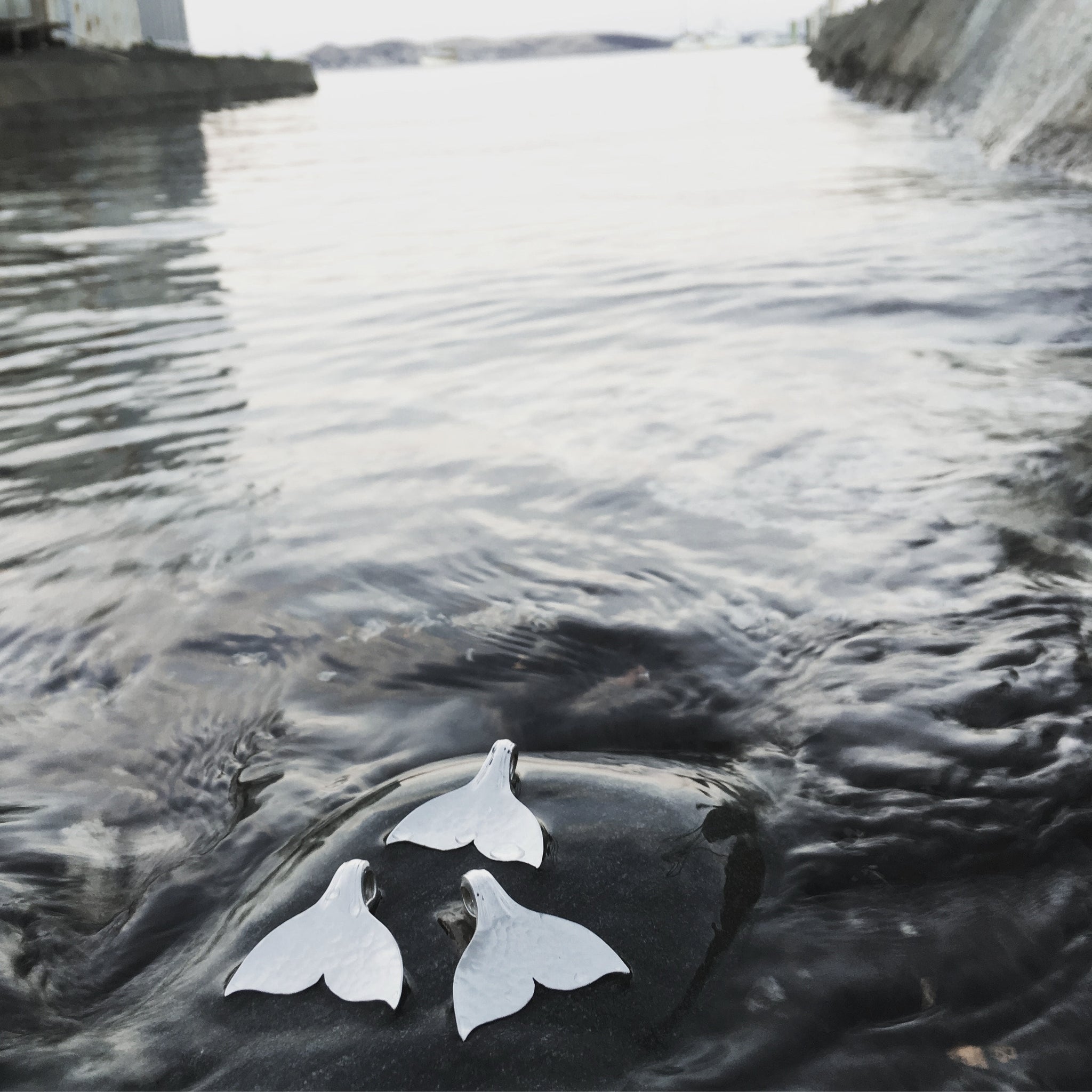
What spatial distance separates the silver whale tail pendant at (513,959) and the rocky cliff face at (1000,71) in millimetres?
9062

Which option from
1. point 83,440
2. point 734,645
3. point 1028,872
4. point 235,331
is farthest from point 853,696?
point 235,331

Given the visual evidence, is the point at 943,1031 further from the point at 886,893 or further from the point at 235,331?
the point at 235,331

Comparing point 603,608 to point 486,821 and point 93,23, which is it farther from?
point 93,23

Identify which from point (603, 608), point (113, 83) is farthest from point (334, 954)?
point (113, 83)

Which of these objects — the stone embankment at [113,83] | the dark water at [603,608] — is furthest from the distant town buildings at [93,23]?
the dark water at [603,608]

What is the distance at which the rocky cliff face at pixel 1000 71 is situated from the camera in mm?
8734

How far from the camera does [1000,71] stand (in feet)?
37.1

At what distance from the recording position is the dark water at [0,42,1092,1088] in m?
1.52

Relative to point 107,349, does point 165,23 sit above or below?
below

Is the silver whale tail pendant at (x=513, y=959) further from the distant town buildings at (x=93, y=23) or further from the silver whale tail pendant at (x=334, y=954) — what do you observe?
the distant town buildings at (x=93, y=23)

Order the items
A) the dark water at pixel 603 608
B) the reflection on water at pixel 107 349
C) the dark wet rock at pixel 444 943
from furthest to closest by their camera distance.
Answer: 1. the reflection on water at pixel 107 349
2. the dark water at pixel 603 608
3. the dark wet rock at pixel 444 943

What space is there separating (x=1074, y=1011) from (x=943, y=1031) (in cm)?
19

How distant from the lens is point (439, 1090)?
1.33 m

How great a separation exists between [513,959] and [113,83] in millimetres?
29962
